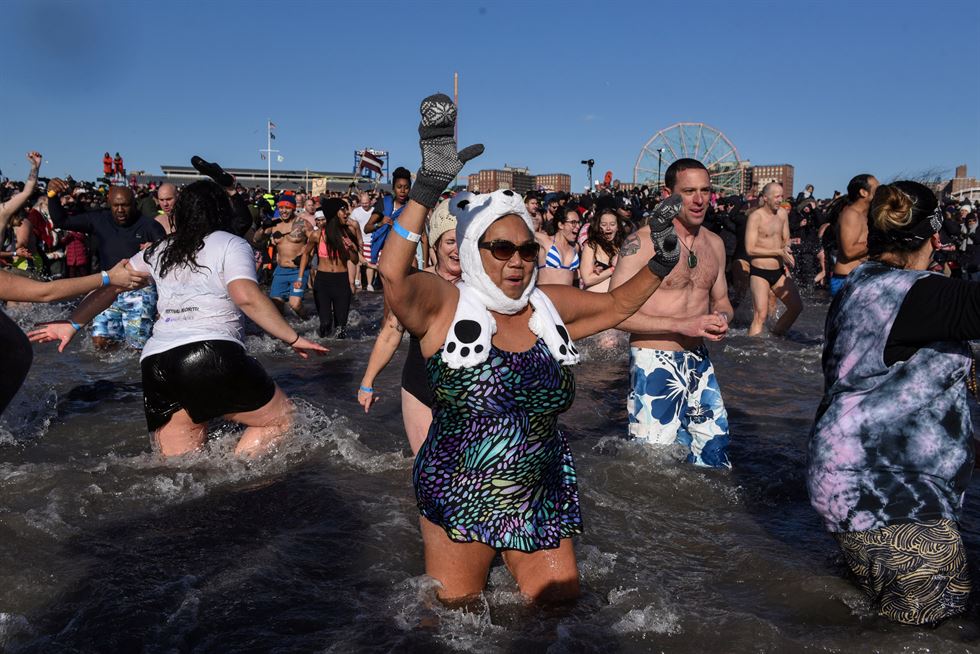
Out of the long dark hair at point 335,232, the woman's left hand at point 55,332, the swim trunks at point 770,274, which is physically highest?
the long dark hair at point 335,232

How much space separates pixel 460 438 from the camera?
304cm

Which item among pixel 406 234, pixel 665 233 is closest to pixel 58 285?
pixel 406 234

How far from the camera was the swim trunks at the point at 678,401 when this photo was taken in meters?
4.98

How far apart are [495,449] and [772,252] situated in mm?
8762

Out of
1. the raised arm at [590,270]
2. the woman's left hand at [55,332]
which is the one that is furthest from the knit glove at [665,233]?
the raised arm at [590,270]

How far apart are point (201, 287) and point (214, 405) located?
2.26 ft

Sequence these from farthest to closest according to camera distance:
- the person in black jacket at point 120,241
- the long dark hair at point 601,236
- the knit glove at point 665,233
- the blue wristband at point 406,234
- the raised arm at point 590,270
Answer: the long dark hair at point 601,236 → the raised arm at point 590,270 → the person in black jacket at point 120,241 → the knit glove at point 665,233 → the blue wristband at point 406,234

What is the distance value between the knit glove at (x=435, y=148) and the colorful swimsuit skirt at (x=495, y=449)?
0.61 m

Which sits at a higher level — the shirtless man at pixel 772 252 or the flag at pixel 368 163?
the flag at pixel 368 163

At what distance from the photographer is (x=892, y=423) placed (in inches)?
117

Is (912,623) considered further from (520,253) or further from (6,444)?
(6,444)

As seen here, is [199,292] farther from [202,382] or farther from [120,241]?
[120,241]

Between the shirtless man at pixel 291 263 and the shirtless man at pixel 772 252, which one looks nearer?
the shirtless man at pixel 772 252

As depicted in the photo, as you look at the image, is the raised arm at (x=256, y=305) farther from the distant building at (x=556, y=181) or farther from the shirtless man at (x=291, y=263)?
the distant building at (x=556, y=181)
